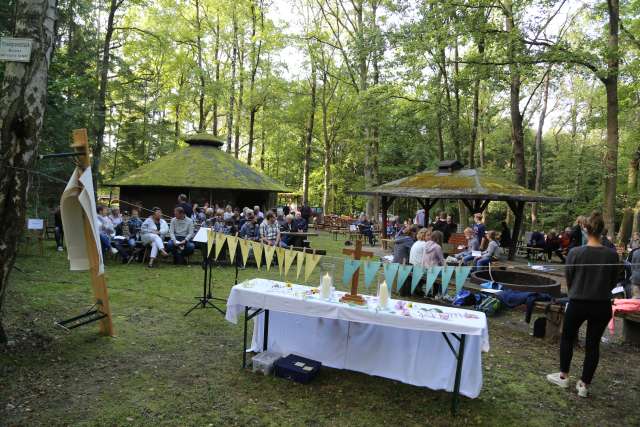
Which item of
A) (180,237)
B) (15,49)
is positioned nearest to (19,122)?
(15,49)

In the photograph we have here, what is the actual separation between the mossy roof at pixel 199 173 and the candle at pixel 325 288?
43.4ft

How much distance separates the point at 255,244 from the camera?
563cm

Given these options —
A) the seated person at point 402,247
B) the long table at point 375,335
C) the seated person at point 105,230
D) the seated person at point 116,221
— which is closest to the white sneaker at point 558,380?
the long table at point 375,335

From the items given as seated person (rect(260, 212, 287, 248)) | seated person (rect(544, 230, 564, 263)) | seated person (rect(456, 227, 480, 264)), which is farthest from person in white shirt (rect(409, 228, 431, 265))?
seated person (rect(544, 230, 564, 263))

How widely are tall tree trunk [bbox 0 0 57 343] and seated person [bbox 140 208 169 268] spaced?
5.45m

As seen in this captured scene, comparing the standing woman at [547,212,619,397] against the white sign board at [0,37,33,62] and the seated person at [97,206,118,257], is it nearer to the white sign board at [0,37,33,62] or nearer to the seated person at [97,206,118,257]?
the white sign board at [0,37,33,62]

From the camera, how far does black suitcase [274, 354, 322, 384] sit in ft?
14.4

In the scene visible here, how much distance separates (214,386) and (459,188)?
430 inches

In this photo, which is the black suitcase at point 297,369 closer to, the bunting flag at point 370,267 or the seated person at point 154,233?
the bunting flag at point 370,267

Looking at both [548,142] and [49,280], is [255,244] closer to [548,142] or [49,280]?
[49,280]

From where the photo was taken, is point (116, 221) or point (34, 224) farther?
point (116, 221)

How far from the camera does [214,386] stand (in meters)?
4.21

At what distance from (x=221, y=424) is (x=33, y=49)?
14.2 ft

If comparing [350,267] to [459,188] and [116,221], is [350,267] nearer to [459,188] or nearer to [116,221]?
[116,221]
